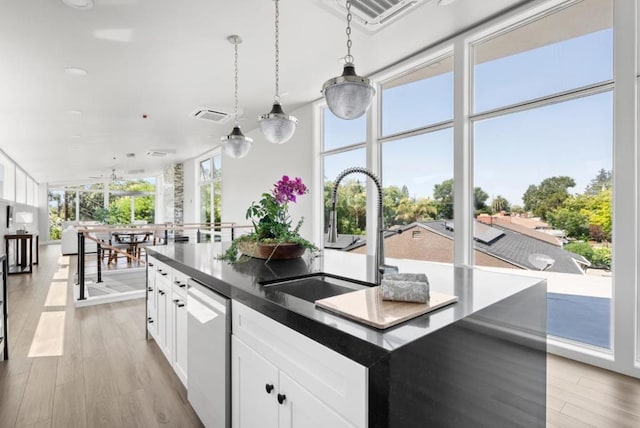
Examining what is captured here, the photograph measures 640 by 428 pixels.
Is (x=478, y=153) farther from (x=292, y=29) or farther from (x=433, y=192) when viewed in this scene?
(x=292, y=29)

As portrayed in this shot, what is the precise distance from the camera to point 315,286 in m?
1.44

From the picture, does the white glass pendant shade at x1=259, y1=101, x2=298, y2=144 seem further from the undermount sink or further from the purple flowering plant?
the undermount sink

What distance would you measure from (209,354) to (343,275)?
0.72 meters

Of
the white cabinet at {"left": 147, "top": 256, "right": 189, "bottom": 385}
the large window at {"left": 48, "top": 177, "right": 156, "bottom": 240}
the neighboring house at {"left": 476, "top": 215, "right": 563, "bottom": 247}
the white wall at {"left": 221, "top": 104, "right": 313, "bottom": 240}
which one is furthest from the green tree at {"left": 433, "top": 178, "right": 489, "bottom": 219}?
the large window at {"left": 48, "top": 177, "right": 156, "bottom": 240}

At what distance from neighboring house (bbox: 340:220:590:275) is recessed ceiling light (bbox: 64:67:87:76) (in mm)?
3931

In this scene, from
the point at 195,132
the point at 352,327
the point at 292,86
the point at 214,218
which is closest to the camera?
the point at 352,327

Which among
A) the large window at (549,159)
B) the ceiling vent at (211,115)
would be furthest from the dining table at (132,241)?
the large window at (549,159)

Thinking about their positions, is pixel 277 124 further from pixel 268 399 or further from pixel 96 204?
pixel 96 204

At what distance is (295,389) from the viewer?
97cm

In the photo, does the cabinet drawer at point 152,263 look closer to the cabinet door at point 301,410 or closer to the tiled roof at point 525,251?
the cabinet door at point 301,410

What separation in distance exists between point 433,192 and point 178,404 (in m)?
3.15

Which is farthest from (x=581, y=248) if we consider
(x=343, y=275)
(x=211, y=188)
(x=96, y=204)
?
(x=96, y=204)

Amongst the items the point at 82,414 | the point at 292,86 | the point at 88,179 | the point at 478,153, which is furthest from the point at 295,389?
the point at 88,179

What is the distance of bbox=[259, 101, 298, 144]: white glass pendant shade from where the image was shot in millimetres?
2434
